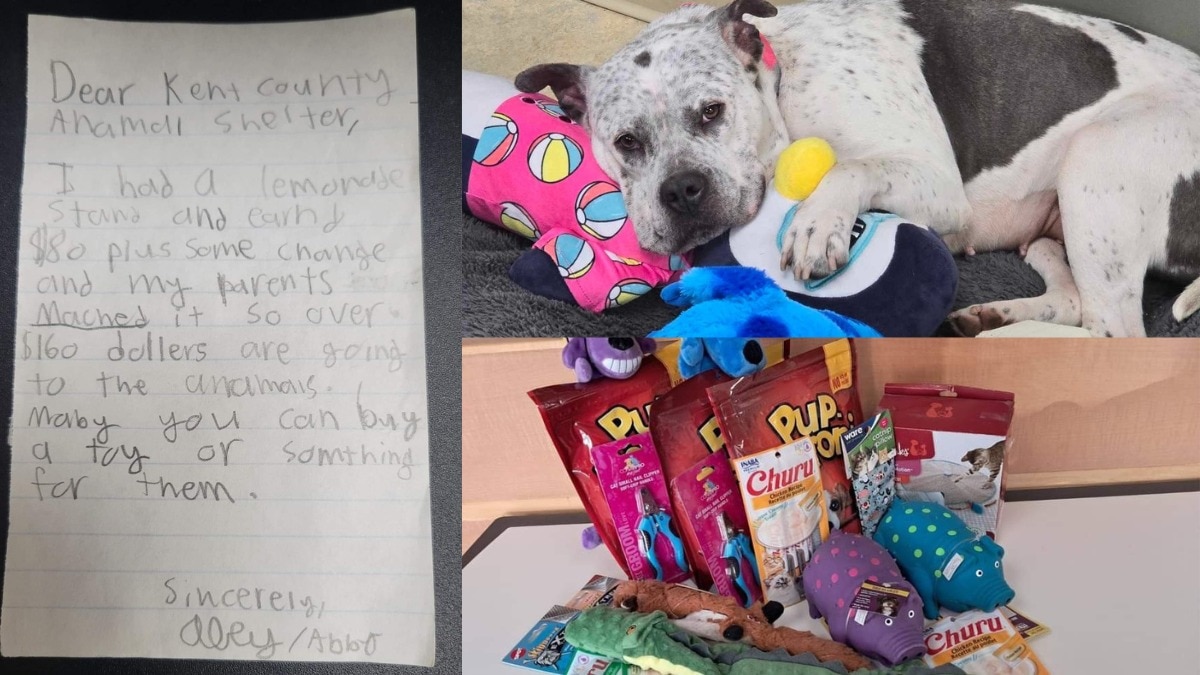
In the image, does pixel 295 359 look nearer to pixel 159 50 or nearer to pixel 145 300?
pixel 145 300

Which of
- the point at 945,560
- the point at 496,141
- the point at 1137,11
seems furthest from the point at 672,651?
the point at 1137,11

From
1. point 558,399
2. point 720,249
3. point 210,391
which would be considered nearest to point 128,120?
point 210,391

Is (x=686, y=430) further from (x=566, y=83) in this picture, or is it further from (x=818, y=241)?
(x=566, y=83)

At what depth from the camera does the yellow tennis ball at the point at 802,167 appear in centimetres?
83

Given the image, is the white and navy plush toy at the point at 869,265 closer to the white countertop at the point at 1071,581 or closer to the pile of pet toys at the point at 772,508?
the pile of pet toys at the point at 772,508

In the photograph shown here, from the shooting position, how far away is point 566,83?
2.82ft

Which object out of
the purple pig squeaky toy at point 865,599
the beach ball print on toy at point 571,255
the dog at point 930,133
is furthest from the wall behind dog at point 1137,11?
the purple pig squeaky toy at point 865,599

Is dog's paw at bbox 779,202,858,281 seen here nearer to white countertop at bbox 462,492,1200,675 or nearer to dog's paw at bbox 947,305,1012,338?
dog's paw at bbox 947,305,1012,338

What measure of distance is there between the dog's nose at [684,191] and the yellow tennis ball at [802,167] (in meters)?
0.08

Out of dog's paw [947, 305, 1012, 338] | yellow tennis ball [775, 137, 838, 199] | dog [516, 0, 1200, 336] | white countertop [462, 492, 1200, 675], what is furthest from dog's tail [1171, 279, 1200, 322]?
yellow tennis ball [775, 137, 838, 199]

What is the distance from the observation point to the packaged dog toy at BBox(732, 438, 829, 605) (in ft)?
2.93

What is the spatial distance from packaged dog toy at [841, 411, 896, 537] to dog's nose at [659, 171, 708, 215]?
1.02ft

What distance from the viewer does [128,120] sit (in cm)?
100

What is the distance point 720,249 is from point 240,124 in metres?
0.57
